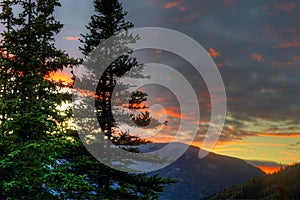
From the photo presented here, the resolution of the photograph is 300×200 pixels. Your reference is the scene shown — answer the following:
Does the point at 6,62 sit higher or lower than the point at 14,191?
higher

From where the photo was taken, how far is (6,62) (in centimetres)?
1997

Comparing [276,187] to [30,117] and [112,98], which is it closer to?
[112,98]

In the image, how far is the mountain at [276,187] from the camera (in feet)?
99.9

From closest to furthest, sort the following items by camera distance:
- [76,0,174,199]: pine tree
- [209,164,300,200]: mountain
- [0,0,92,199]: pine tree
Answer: [0,0,92,199]: pine tree < [76,0,174,199]: pine tree < [209,164,300,200]: mountain

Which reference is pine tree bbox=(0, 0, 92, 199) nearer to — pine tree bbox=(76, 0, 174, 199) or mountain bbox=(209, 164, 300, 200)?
pine tree bbox=(76, 0, 174, 199)

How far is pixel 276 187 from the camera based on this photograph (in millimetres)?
41062

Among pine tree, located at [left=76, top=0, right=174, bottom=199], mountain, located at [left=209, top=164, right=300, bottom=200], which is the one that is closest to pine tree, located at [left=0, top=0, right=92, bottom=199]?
pine tree, located at [left=76, top=0, right=174, bottom=199]

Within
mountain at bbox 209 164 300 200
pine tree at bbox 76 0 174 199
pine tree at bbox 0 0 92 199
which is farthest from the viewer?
mountain at bbox 209 164 300 200

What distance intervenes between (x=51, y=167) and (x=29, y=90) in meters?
4.53

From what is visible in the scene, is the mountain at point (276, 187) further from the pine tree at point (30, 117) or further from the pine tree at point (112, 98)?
the pine tree at point (30, 117)

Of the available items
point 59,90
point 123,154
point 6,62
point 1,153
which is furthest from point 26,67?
point 123,154

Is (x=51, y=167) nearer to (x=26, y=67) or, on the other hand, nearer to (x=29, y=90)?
(x=29, y=90)

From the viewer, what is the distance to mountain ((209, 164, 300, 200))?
30.4m

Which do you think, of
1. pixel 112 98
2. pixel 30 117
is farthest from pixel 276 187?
pixel 30 117
